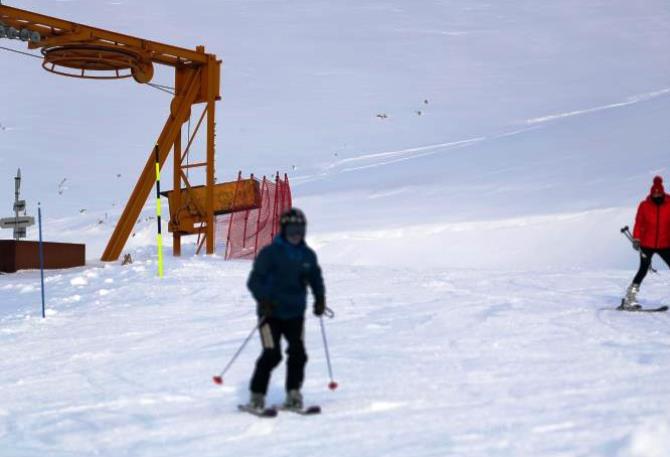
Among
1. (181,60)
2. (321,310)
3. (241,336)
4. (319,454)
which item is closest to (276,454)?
(319,454)

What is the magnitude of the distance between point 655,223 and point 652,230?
0.09 meters

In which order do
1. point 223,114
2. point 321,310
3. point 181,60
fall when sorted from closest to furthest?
point 321,310 < point 181,60 < point 223,114

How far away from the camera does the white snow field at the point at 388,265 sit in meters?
8.01

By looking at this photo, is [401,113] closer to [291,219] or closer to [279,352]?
[279,352]

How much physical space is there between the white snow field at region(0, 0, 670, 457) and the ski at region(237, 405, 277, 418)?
6 cm

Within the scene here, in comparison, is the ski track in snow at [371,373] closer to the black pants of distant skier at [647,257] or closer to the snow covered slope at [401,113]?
the black pants of distant skier at [647,257]

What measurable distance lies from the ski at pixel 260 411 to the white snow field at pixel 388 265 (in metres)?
0.06

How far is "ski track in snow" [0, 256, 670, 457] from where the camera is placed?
7.44 metres

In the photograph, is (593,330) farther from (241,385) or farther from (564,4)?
(564,4)

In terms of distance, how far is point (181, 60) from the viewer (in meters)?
23.2

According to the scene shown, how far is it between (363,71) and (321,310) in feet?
169

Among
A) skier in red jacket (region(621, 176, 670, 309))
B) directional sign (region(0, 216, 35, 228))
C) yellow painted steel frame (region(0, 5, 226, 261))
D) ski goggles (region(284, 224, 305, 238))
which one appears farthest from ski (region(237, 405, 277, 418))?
yellow painted steel frame (region(0, 5, 226, 261))

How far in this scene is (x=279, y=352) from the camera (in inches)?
322

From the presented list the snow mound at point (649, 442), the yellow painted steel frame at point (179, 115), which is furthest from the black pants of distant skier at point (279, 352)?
the yellow painted steel frame at point (179, 115)
